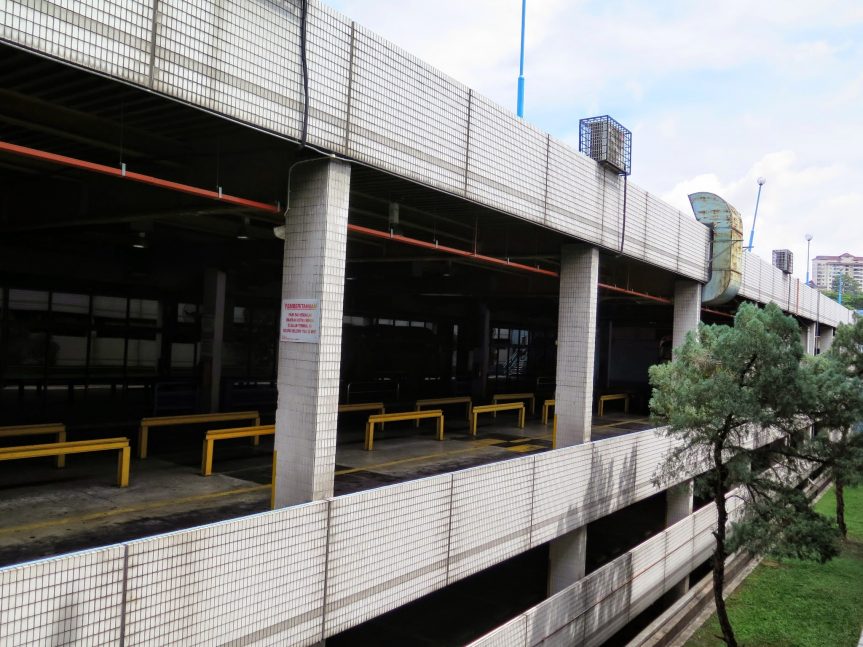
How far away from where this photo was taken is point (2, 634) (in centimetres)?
431

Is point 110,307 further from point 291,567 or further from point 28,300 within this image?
point 291,567

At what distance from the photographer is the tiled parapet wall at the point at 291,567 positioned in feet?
15.4

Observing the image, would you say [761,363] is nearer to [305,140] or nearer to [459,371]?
[305,140]

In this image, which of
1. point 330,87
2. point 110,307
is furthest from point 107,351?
point 330,87

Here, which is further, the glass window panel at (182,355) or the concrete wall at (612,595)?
the glass window panel at (182,355)

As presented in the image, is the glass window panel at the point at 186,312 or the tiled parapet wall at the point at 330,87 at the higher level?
the tiled parapet wall at the point at 330,87

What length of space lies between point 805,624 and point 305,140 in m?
14.2

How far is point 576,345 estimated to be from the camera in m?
11.7

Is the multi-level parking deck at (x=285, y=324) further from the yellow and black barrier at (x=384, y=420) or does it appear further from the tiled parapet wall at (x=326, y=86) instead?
the yellow and black barrier at (x=384, y=420)

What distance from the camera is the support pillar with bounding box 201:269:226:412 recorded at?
651 inches

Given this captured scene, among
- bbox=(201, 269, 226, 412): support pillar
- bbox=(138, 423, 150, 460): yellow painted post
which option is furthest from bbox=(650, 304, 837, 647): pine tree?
bbox=(201, 269, 226, 412): support pillar

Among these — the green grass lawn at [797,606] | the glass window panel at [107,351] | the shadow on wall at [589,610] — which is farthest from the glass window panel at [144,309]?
the green grass lawn at [797,606]

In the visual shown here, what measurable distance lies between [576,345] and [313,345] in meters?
6.29

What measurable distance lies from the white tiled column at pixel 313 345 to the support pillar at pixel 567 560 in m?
6.00
